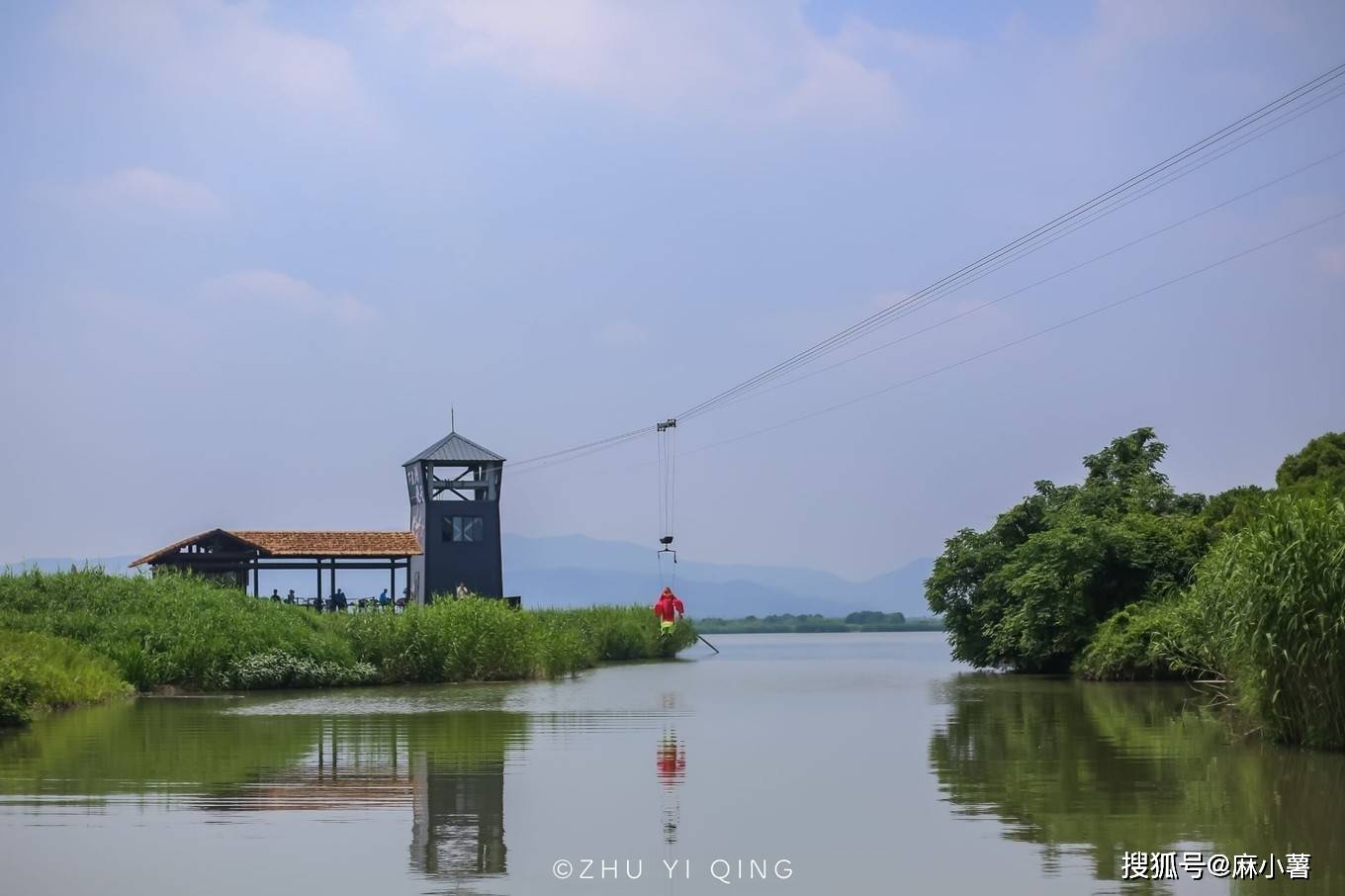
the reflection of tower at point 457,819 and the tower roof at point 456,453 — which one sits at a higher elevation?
the tower roof at point 456,453

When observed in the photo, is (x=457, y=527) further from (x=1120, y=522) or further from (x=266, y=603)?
(x=1120, y=522)

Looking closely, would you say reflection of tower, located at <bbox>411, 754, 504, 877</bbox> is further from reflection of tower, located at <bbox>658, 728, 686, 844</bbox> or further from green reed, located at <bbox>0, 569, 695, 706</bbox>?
green reed, located at <bbox>0, 569, 695, 706</bbox>

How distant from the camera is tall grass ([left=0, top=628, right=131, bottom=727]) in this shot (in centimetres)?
1939

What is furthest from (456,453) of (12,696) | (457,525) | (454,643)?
(12,696)

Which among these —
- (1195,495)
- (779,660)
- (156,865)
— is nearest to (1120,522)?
(1195,495)

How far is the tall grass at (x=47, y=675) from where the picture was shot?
19.4m

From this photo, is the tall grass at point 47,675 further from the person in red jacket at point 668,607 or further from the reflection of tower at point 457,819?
the person in red jacket at point 668,607

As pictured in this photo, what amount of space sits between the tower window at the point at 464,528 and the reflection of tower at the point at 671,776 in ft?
93.4

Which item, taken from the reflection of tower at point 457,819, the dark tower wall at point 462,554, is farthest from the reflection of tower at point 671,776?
the dark tower wall at point 462,554

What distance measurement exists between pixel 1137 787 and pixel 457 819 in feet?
18.2

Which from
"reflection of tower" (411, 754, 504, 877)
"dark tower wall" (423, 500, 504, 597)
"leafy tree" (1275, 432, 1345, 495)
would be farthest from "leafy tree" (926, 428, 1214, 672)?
"reflection of tower" (411, 754, 504, 877)

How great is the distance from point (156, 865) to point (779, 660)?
35.6 m

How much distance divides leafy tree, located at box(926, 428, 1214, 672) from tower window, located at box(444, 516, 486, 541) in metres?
17.2

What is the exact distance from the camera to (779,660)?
4397 cm
